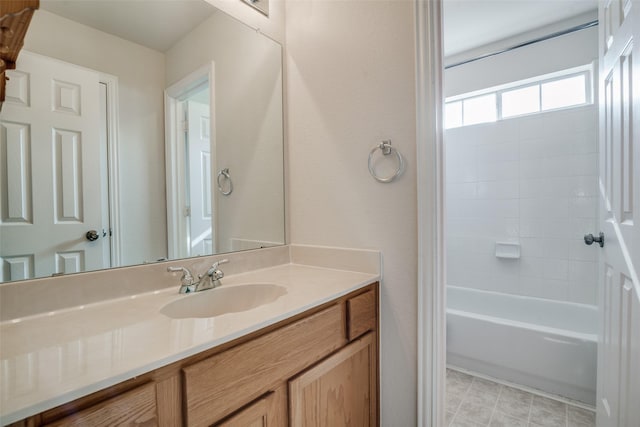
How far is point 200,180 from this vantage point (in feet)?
4.10

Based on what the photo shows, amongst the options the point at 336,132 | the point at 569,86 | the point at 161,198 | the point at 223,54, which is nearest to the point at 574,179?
the point at 569,86

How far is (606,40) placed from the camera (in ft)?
4.07

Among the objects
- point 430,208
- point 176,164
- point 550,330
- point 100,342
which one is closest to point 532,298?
point 550,330

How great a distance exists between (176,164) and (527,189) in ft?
8.29

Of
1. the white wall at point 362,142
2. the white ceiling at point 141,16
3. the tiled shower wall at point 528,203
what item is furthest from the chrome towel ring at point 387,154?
the tiled shower wall at point 528,203

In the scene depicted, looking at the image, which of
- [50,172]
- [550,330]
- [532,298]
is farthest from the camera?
[532,298]

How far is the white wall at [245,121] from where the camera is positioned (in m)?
1.28

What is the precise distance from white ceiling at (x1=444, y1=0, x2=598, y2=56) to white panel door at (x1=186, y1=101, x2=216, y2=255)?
1.83 meters

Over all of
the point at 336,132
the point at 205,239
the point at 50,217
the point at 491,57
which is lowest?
the point at 205,239

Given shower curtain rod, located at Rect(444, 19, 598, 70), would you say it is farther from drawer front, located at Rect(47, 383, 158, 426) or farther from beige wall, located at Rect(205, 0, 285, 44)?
drawer front, located at Rect(47, 383, 158, 426)

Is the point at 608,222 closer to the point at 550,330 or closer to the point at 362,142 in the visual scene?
the point at 550,330

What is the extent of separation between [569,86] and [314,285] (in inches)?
101

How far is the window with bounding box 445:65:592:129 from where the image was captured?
7.37ft

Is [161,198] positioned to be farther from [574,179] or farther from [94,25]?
[574,179]
